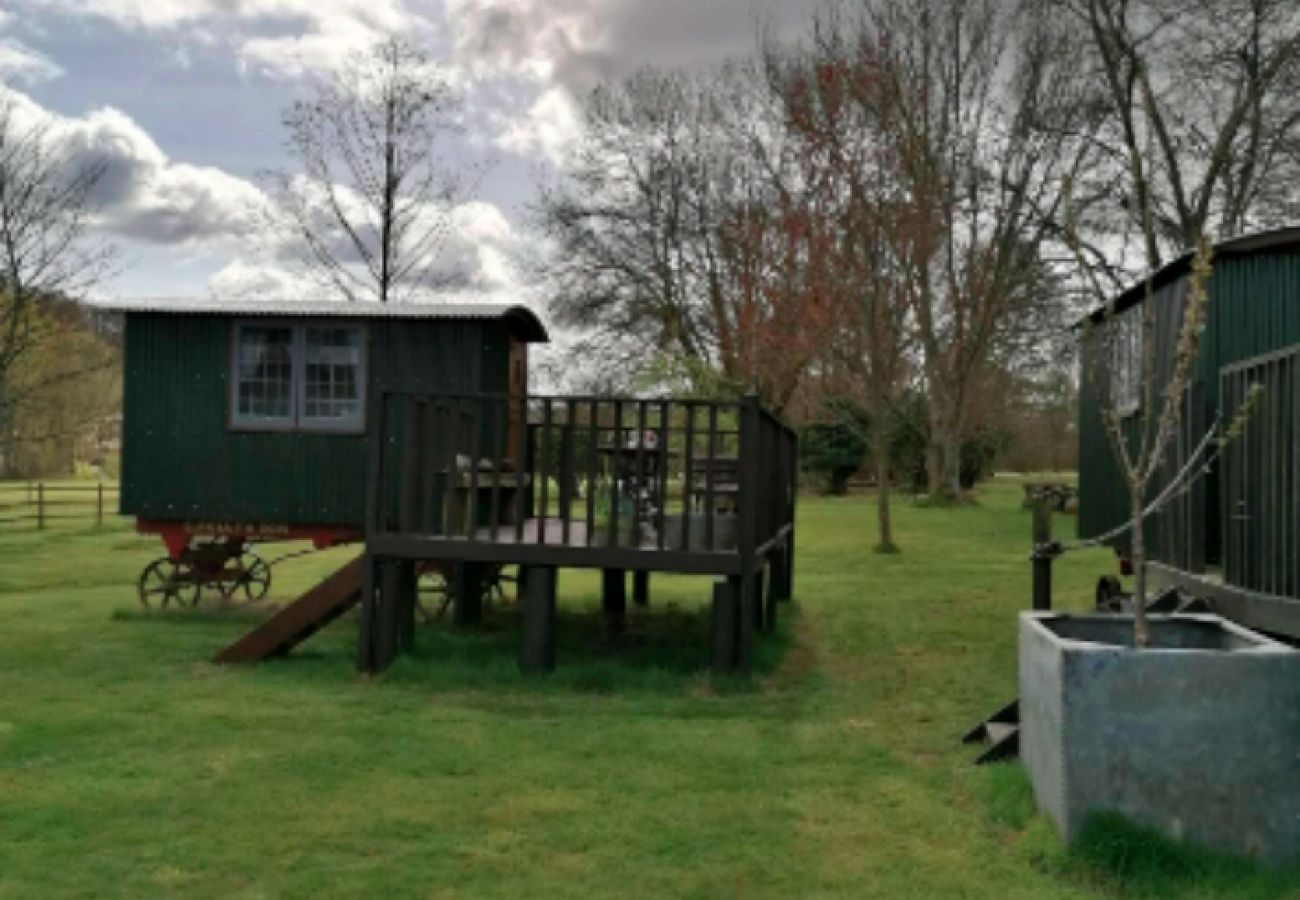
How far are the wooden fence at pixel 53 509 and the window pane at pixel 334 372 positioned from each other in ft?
51.9

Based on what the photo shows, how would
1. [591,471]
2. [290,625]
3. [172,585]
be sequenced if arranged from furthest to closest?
1. [172,585]
2. [290,625]
3. [591,471]

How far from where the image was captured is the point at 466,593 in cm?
1192

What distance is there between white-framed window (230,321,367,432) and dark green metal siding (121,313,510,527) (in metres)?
0.11

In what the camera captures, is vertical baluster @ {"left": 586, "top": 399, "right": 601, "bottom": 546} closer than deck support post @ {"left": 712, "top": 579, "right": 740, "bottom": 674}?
Yes

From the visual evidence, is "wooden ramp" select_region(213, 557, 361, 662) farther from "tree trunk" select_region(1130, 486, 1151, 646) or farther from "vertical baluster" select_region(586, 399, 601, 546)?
"tree trunk" select_region(1130, 486, 1151, 646)

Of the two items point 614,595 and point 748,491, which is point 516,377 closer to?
point 614,595

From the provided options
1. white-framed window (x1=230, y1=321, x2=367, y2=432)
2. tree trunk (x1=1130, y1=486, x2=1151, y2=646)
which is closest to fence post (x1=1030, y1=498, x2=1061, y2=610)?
tree trunk (x1=1130, y1=486, x2=1151, y2=646)

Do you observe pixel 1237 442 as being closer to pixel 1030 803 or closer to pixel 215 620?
pixel 1030 803

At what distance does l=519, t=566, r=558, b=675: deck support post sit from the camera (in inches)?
353

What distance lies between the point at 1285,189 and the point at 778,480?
52.9ft

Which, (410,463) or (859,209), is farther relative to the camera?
(859,209)

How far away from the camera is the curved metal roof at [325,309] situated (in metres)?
12.1

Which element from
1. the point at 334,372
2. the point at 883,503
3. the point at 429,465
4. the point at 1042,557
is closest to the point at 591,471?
the point at 429,465

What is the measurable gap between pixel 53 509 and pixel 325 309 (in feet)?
70.9
